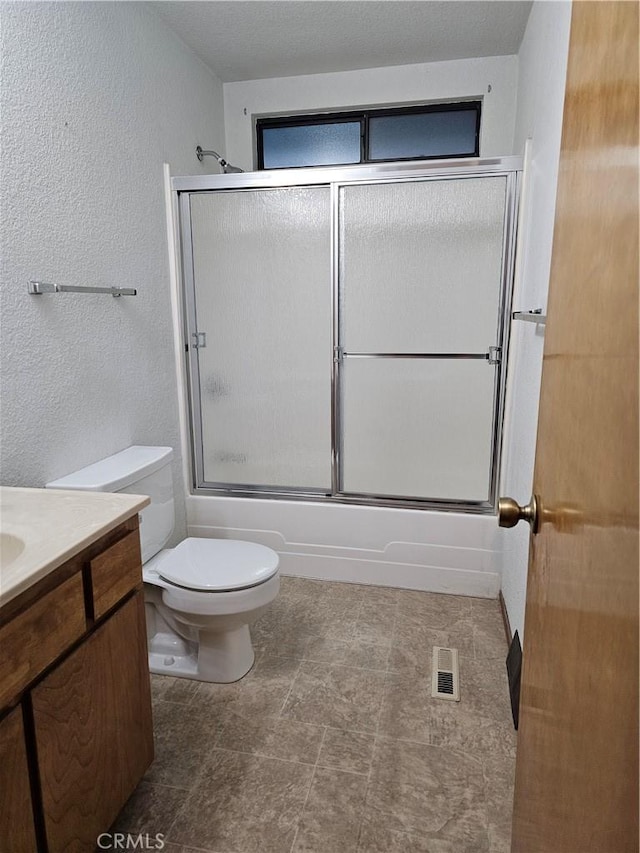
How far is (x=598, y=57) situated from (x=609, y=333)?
1.15 feet

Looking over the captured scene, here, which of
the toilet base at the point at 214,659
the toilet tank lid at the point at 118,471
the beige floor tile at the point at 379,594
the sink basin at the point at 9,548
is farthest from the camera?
the beige floor tile at the point at 379,594

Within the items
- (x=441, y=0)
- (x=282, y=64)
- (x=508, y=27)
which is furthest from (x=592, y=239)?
(x=282, y=64)

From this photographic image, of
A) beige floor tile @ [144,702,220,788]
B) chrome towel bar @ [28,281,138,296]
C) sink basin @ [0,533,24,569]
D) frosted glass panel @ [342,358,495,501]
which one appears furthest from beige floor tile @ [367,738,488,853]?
chrome towel bar @ [28,281,138,296]

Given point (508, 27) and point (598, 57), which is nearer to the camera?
point (598, 57)

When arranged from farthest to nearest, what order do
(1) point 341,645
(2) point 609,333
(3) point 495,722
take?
(1) point 341,645 → (3) point 495,722 → (2) point 609,333

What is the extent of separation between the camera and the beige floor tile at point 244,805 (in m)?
1.36

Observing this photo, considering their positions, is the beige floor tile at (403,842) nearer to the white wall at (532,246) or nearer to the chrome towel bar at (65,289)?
the white wall at (532,246)

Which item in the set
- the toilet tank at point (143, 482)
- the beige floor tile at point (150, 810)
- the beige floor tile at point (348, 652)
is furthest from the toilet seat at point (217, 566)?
the beige floor tile at point (150, 810)

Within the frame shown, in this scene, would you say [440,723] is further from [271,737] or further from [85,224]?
[85,224]

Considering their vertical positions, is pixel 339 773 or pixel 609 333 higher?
pixel 609 333

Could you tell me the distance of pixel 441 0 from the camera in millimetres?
2189

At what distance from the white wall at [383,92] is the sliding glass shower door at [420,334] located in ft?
2.38

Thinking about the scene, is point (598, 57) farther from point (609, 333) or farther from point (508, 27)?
point (508, 27)

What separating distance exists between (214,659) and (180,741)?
0.31 m
